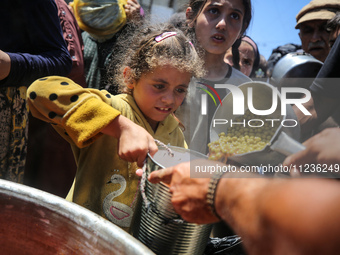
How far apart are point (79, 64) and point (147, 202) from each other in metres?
1.28

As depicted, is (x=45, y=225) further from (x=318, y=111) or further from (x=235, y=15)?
(x=235, y=15)

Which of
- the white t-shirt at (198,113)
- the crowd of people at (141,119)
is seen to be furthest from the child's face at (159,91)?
the white t-shirt at (198,113)

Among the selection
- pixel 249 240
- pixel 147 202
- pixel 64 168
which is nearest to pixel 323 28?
pixel 64 168

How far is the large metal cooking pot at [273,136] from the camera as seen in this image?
88 cm

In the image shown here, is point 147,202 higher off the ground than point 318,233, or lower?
lower

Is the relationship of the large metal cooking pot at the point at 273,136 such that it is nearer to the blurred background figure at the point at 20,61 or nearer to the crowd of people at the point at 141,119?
the crowd of people at the point at 141,119

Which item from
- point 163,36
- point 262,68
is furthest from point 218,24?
point 262,68

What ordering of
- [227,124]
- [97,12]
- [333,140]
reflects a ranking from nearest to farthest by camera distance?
[333,140], [227,124], [97,12]

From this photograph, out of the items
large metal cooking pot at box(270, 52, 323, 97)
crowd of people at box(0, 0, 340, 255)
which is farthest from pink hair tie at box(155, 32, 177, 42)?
large metal cooking pot at box(270, 52, 323, 97)

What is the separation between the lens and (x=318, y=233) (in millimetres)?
402

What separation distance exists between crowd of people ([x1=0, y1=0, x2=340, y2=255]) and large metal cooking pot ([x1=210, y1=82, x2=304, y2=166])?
9 cm

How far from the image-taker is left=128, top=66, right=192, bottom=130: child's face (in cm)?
139

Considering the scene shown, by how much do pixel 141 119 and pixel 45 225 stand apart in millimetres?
676

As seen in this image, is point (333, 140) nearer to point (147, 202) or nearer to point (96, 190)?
point (147, 202)
